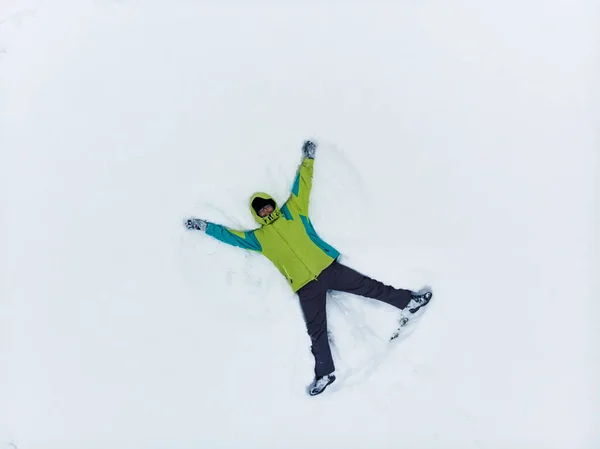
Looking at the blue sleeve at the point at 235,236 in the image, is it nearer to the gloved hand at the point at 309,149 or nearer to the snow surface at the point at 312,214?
the snow surface at the point at 312,214

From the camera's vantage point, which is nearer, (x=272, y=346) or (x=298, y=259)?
(x=298, y=259)

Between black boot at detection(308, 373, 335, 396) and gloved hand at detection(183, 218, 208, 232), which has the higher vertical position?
gloved hand at detection(183, 218, 208, 232)

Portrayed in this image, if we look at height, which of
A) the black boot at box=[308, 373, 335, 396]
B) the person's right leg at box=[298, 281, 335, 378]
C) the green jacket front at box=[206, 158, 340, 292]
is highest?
the green jacket front at box=[206, 158, 340, 292]

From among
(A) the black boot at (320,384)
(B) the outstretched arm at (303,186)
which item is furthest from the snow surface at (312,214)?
(B) the outstretched arm at (303,186)

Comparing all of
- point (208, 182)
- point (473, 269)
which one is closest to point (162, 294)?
point (208, 182)

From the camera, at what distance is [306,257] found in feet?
12.3

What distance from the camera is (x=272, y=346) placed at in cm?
404

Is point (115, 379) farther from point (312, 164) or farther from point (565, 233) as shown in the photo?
point (565, 233)

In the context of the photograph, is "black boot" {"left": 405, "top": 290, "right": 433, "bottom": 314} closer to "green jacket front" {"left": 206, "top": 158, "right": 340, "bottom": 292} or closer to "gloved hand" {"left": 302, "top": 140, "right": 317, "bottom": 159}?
"green jacket front" {"left": 206, "top": 158, "right": 340, "bottom": 292}

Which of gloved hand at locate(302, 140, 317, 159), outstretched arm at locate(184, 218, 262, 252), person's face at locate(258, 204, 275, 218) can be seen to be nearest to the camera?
person's face at locate(258, 204, 275, 218)

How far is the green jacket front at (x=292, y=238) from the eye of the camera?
3746 mm

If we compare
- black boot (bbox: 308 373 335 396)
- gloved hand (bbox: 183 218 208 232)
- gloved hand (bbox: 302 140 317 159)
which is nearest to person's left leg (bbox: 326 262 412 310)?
black boot (bbox: 308 373 335 396)

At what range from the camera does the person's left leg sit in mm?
3826

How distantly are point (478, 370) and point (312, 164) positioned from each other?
203 cm
